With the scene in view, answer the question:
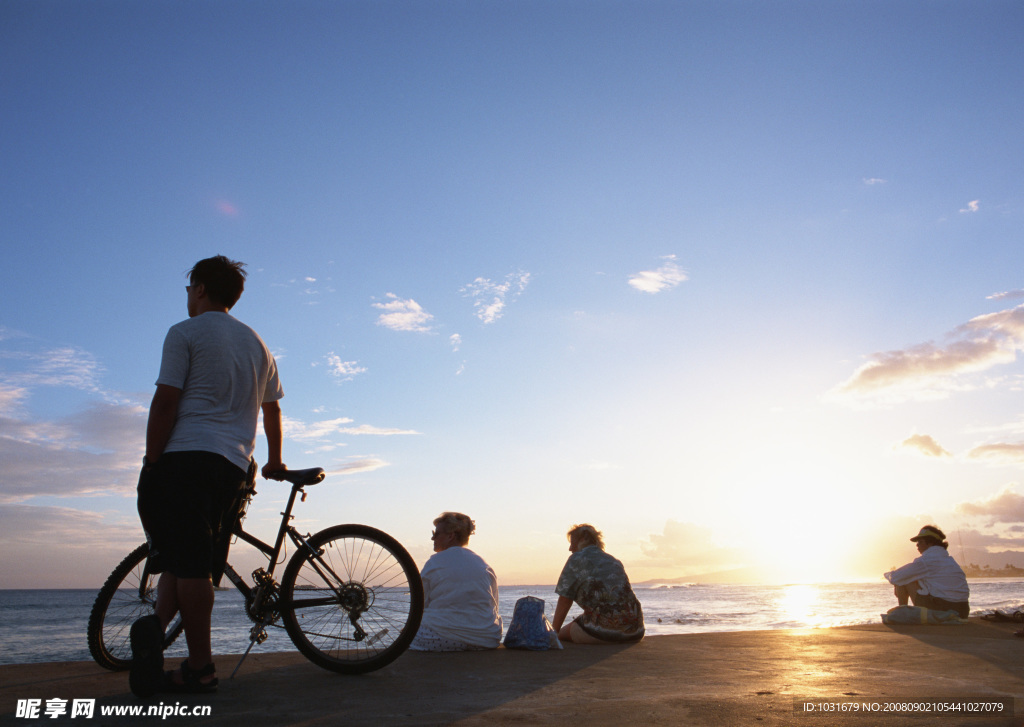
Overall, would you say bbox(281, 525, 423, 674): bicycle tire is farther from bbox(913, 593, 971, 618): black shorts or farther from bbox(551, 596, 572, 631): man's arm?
bbox(913, 593, 971, 618): black shorts

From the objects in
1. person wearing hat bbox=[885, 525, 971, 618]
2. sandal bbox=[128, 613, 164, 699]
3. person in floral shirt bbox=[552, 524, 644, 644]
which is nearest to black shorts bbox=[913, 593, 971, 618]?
person wearing hat bbox=[885, 525, 971, 618]

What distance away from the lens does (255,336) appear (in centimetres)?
357

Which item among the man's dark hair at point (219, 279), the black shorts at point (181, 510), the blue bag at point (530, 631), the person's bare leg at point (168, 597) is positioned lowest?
the blue bag at point (530, 631)

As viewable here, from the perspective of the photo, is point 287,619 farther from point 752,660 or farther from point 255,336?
point 752,660

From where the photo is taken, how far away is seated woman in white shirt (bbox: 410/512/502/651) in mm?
5035

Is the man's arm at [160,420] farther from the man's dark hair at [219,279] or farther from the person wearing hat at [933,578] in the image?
the person wearing hat at [933,578]

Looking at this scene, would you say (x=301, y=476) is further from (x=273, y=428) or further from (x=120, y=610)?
(x=120, y=610)

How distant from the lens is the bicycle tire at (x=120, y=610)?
3840 mm

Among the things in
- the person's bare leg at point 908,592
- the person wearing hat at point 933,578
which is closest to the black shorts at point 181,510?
the person wearing hat at point 933,578

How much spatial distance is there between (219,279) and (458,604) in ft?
10.2

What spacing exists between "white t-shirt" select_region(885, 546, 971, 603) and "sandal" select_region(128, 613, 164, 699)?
8058 millimetres

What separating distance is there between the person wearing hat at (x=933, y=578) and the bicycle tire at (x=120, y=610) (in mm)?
8109

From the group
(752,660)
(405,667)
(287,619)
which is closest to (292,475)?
(287,619)

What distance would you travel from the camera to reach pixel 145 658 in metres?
2.77
